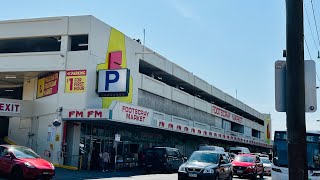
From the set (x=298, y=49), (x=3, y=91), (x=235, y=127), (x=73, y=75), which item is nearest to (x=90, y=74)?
(x=73, y=75)

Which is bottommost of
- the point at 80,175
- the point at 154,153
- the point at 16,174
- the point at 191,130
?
the point at 80,175

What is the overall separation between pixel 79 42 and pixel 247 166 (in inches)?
629

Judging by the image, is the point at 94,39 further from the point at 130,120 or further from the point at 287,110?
the point at 287,110

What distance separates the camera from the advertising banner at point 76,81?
2930 cm

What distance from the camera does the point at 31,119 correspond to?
104ft

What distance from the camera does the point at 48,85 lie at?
31094mm

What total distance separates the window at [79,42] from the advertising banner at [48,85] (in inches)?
119

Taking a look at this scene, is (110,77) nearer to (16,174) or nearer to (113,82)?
(113,82)

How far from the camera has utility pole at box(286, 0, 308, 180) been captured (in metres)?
4.21

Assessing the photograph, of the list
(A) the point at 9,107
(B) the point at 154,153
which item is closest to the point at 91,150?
(B) the point at 154,153

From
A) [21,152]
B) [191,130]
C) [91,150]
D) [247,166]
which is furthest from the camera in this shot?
[191,130]

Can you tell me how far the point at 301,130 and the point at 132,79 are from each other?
3129 centimetres

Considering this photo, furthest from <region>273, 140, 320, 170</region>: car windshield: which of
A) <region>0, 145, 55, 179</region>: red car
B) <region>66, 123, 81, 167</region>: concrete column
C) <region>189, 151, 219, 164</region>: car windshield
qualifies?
<region>66, 123, 81, 167</region>: concrete column

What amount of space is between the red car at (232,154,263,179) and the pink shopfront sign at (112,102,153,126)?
798cm
